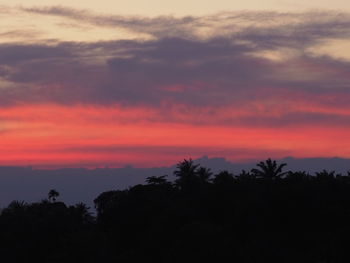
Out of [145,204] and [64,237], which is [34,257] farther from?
[145,204]

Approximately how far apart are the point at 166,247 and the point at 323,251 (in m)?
14.9

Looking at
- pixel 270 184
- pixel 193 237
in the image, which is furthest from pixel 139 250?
pixel 270 184

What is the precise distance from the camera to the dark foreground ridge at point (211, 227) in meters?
66.3

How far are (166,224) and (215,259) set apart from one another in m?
11.3

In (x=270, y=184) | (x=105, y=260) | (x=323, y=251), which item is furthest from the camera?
(x=270, y=184)

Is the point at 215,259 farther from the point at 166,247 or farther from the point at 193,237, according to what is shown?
the point at 166,247

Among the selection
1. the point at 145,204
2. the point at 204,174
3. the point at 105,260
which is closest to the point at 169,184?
the point at 204,174

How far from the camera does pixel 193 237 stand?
66875 mm

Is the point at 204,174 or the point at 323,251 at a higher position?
the point at 204,174

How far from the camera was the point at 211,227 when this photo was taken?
68500 millimetres

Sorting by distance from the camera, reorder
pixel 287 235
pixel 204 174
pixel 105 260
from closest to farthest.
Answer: pixel 105 260
pixel 287 235
pixel 204 174

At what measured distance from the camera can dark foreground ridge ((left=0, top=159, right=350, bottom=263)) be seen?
66.3 m

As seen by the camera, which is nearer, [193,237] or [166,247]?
[193,237]

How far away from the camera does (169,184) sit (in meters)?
108
